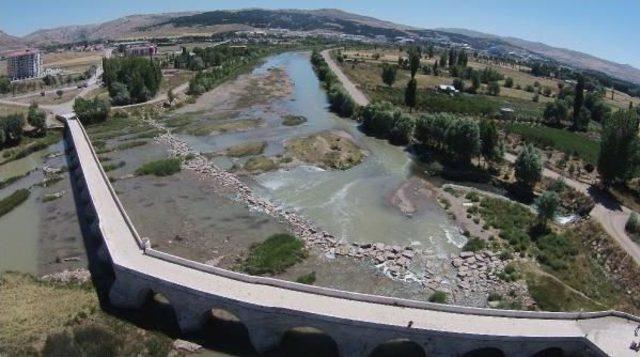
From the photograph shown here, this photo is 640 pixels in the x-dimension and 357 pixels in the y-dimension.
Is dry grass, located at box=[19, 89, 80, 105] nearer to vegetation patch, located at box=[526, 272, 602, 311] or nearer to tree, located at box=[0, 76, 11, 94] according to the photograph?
tree, located at box=[0, 76, 11, 94]

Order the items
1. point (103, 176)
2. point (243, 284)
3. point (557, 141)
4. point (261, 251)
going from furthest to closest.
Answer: point (557, 141) < point (103, 176) < point (261, 251) < point (243, 284)

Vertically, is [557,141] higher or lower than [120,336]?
higher

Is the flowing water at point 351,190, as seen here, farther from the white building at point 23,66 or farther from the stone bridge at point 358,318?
the white building at point 23,66

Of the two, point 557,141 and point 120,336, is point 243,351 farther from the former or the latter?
point 557,141

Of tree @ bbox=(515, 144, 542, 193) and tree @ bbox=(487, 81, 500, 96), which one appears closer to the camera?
tree @ bbox=(515, 144, 542, 193)

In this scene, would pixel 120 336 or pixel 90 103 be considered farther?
pixel 90 103

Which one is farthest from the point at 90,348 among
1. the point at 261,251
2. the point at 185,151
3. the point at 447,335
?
the point at 185,151

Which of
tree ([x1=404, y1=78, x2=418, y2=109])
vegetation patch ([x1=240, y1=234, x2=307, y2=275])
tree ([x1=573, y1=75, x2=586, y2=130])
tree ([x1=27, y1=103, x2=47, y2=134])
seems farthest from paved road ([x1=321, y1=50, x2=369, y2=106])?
vegetation patch ([x1=240, y1=234, x2=307, y2=275])
